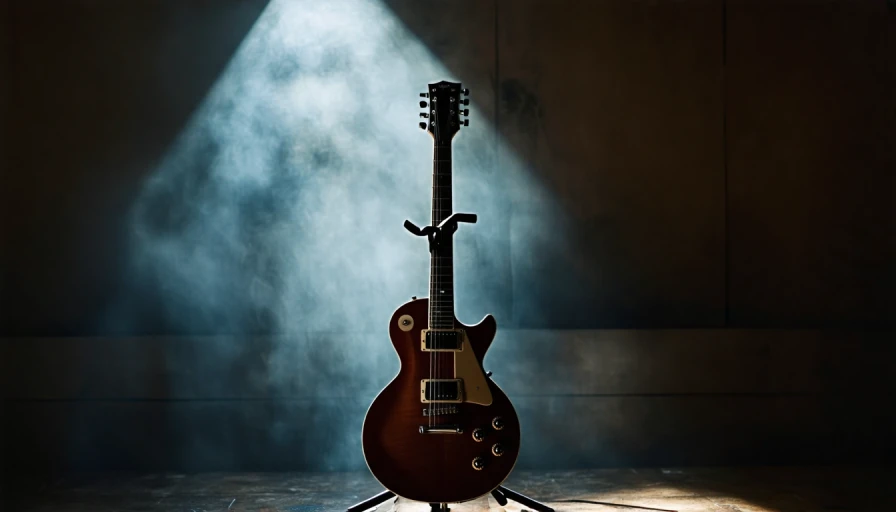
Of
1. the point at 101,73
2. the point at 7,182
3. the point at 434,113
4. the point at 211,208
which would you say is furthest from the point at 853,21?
the point at 7,182

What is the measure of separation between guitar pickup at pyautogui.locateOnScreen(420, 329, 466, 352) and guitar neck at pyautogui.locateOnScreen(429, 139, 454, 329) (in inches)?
0.9

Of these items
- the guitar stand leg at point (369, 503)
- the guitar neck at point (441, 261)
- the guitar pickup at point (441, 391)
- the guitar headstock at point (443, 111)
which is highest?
the guitar headstock at point (443, 111)

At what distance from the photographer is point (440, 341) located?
3.05 meters

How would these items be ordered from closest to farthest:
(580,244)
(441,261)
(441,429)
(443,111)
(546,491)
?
(441,429), (441,261), (443,111), (546,491), (580,244)

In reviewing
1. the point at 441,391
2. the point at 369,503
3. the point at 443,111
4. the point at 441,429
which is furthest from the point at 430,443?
the point at 443,111

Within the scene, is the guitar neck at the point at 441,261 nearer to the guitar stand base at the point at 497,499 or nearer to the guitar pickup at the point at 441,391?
the guitar pickup at the point at 441,391

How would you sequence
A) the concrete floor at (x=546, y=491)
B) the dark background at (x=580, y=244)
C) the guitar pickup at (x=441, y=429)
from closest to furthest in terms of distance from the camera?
the guitar pickup at (x=441, y=429) → the concrete floor at (x=546, y=491) → the dark background at (x=580, y=244)

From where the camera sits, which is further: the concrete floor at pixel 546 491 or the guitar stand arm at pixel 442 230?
the concrete floor at pixel 546 491

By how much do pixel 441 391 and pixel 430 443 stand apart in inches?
7.8

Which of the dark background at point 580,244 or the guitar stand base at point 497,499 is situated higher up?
the dark background at point 580,244

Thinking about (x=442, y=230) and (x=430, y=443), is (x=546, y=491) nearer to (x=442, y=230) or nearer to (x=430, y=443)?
(x=430, y=443)

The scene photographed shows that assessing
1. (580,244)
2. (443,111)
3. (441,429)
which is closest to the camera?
(441,429)

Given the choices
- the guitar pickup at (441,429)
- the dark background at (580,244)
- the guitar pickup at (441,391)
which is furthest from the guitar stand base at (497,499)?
the dark background at (580,244)

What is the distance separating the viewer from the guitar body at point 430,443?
301cm
